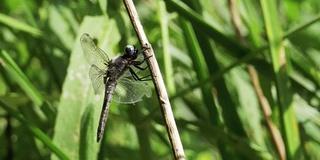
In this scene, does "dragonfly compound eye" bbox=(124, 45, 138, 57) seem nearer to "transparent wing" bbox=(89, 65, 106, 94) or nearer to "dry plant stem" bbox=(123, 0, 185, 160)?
"transparent wing" bbox=(89, 65, 106, 94)

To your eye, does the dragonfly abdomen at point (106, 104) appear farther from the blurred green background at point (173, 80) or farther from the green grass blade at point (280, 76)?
the green grass blade at point (280, 76)

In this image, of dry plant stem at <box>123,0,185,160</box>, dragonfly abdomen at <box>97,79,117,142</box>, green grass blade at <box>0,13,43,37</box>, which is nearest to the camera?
dry plant stem at <box>123,0,185,160</box>

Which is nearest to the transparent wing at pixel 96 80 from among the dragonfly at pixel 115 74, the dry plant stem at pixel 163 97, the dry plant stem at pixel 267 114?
the dragonfly at pixel 115 74

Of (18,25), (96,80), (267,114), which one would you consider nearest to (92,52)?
(96,80)

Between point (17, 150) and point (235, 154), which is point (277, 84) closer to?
point (235, 154)

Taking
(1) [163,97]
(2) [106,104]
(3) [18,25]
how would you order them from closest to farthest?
(1) [163,97] → (2) [106,104] → (3) [18,25]

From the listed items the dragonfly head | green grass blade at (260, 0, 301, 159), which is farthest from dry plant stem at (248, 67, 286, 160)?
the dragonfly head

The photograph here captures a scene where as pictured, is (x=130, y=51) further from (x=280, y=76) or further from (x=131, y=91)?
(x=280, y=76)
